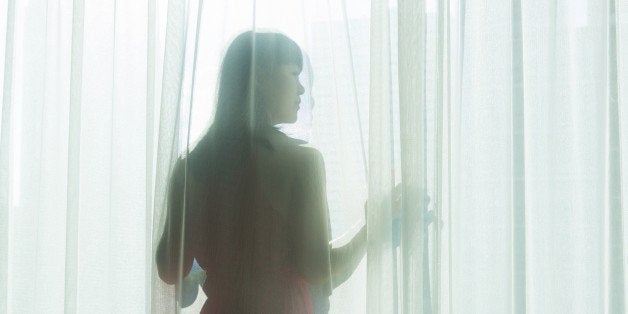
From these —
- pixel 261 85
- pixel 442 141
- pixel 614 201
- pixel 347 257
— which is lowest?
pixel 347 257

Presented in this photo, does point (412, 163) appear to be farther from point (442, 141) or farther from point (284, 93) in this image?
point (284, 93)

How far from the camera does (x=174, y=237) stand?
4.05 ft

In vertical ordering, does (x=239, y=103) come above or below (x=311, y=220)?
above

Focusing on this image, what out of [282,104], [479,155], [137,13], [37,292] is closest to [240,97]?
[282,104]

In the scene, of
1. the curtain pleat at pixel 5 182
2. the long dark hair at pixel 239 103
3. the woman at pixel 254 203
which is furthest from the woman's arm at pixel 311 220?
the curtain pleat at pixel 5 182

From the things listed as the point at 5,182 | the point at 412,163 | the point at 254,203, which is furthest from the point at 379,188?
the point at 5,182

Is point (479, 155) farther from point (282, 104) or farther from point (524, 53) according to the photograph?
point (282, 104)

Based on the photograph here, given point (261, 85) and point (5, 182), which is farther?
point (5, 182)

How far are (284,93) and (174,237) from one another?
34cm

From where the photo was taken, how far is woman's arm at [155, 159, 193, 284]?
1231 mm

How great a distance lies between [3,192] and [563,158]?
3.54 feet

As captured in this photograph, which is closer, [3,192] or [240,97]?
[240,97]

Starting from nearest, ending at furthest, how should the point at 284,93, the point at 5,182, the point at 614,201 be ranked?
the point at 614,201
the point at 284,93
the point at 5,182

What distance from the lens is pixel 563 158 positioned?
3.69 ft
